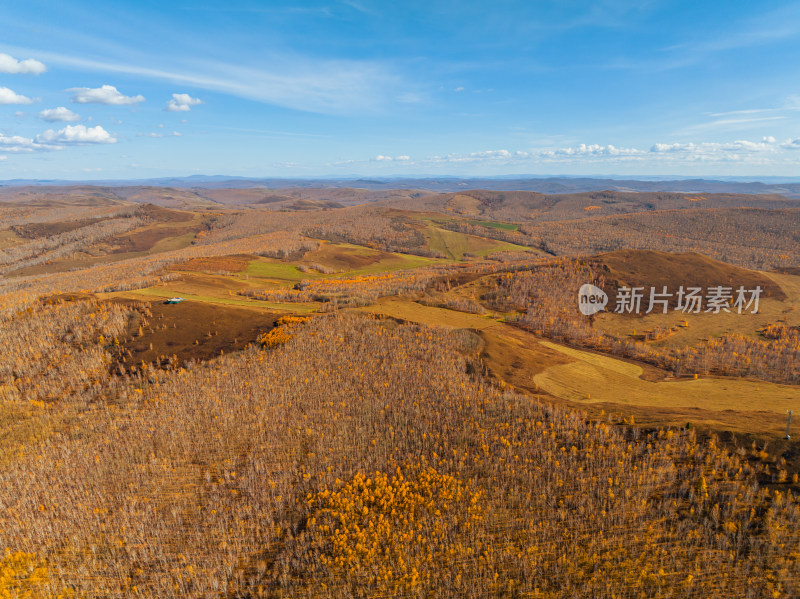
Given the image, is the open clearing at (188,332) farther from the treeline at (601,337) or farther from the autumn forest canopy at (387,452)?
the treeline at (601,337)

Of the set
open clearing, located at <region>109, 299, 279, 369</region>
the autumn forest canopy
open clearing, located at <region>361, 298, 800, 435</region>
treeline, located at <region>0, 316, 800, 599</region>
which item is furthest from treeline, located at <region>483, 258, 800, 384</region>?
open clearing, located at <region>109, 299, 279, 369</region>

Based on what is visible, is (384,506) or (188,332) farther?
(188,332)

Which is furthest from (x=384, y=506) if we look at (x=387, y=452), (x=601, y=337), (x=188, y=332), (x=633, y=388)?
(x=601, y=337)

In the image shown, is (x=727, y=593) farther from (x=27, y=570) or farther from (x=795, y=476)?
(x=27, y=570)

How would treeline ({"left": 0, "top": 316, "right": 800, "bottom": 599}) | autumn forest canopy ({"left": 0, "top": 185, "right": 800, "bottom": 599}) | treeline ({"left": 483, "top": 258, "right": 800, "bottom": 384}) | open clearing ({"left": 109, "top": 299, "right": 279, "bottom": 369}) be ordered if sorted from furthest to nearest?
treeline ({"left": 483, "top": 258, "right": 800, "bottom": 384}) → open clearing ({"left": 109, "top": 299, "right": 279, "bottom": 369}) → autumn forest canopy ({"left": 0, "top": 185, "right": 800, "bottom": 599}) → treeline ({"left": 0, "top": 316, "right": 800, "bottom": 599})

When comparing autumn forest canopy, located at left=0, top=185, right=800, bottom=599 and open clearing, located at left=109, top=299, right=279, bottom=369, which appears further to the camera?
open clearing, located at left=109, top=299, right=279, bottom=369

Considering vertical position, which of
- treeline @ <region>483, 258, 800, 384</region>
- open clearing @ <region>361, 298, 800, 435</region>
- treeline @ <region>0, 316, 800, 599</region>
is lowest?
treeline @ <region>0, 316, 800, 599</region>

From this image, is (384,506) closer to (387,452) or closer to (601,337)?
(387,452)

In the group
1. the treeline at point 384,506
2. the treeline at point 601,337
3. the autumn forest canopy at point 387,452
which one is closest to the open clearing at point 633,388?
the autumn forest canopy at point 387,452

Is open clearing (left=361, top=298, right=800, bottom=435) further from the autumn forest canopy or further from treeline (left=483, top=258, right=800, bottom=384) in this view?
treeline (left=483, top=258, right=800, bottom=384)

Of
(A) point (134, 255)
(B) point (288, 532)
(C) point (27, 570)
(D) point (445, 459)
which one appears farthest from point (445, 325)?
(A) point (134, 255)

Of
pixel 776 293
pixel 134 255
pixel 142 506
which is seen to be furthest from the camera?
pixel 134 255
